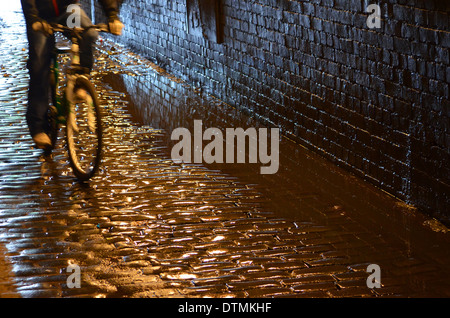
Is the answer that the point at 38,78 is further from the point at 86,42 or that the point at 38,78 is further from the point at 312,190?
the point at 312,190

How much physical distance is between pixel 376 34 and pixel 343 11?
61 centimetres

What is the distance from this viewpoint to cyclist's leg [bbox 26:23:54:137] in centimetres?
675

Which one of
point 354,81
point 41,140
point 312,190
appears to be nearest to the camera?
point 312,190

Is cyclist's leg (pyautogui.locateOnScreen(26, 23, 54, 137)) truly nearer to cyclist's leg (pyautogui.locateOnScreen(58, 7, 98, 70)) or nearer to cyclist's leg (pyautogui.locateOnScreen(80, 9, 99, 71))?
cyclist's leg (pyautogui.locateOnScreen(58, 7, 98, 70))

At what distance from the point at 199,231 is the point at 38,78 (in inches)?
93.4

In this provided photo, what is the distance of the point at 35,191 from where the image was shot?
6.42 metres

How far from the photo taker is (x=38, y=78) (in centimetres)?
692

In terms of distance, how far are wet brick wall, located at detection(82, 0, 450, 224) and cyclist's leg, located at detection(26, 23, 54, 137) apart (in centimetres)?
234

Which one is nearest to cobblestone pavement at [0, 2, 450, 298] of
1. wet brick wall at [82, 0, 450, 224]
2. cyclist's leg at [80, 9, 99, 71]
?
wet brick wall at [82, 0, 450, 224]

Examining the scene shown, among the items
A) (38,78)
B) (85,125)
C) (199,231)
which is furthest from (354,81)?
(38,78)

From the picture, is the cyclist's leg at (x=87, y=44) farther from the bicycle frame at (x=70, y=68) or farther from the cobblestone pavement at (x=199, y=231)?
the cobblestone pavement at (x=199, y=231)

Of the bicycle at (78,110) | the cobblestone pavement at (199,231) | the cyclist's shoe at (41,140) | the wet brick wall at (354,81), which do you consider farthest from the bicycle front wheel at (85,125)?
the wet brick wall at (354,81)
